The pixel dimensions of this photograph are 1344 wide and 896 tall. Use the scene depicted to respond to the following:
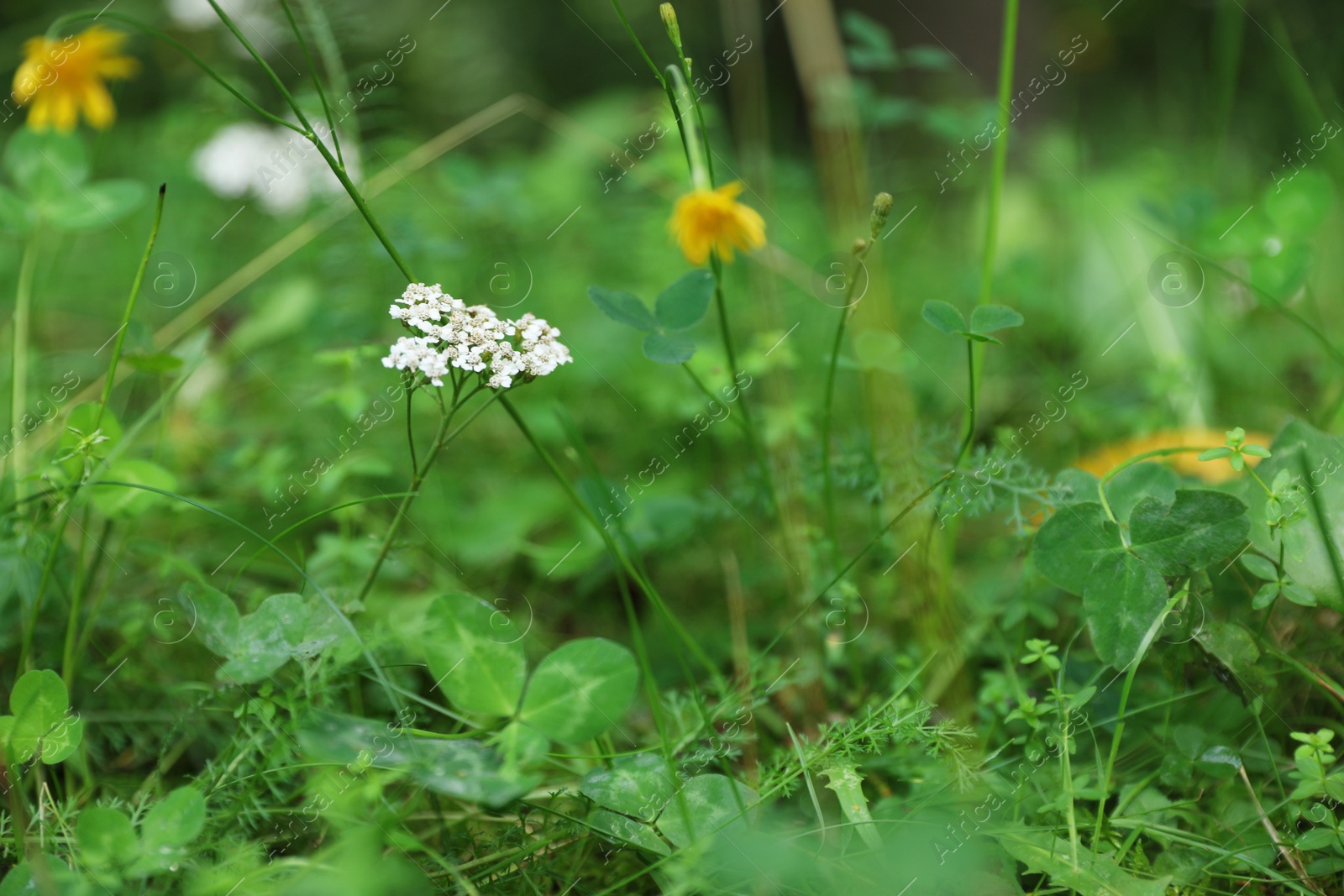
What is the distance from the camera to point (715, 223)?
0.88 meters

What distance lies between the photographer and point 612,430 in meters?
1.42

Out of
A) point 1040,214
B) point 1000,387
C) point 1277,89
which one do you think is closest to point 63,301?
point 1000,387

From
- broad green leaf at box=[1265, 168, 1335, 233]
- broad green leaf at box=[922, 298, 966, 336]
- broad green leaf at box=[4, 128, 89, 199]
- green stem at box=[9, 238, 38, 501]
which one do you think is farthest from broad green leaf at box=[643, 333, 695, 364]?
broad green leaf at box=[1265, 168, 1335, 233]

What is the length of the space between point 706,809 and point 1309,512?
604 mm

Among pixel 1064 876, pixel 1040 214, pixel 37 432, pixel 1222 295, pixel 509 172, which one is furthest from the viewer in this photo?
pixel 1040 214

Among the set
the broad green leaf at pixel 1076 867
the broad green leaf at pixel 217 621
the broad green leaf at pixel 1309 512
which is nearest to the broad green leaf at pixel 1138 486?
the broad green leaf at pixel 1309 512

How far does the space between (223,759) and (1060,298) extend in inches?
62.4

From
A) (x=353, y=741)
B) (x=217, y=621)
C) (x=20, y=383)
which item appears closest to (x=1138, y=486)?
(x=353, y=741)

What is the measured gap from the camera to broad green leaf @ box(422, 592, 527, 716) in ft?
2.33

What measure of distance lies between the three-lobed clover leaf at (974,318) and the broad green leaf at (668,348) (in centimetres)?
21

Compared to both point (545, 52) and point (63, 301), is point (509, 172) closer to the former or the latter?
point (63, 301)

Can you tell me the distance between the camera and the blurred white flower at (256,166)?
169cm

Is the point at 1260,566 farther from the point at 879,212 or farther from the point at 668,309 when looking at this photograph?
the point at 668,309

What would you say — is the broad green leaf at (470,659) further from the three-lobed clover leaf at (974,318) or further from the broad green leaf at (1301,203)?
the broad green leaf at (1301,203)
